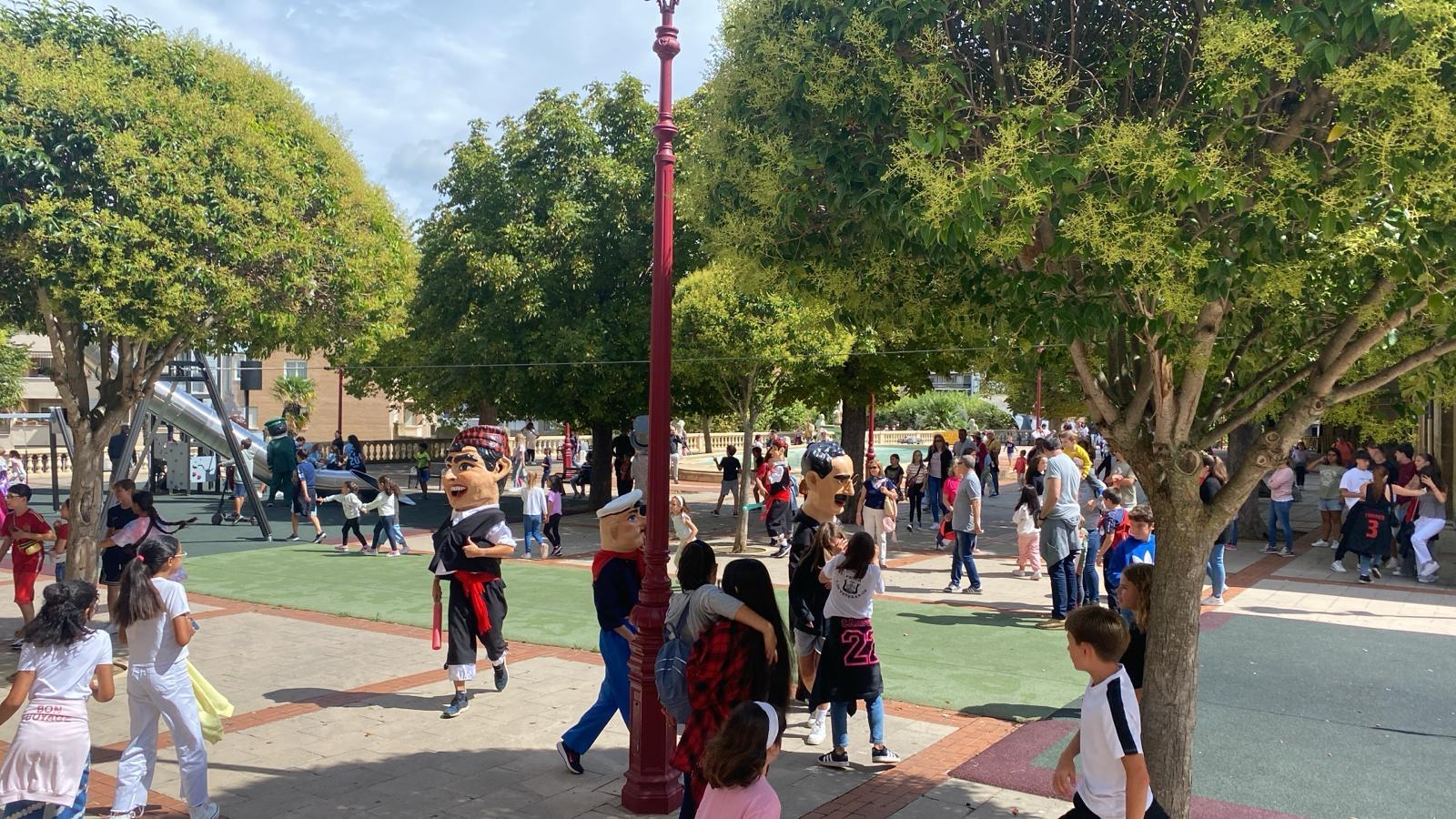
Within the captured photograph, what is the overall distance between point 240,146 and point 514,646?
5.21m

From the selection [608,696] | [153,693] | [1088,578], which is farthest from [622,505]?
[1088,578]

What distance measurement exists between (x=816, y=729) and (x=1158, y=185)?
14.0ft

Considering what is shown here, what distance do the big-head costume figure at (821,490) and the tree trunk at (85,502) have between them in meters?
6.60

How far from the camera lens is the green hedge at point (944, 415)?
223ft

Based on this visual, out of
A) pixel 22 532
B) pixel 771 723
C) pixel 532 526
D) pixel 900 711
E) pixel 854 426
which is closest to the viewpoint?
pixel 771 723

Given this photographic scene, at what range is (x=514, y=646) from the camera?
1047 cm

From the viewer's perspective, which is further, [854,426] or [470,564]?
[854,426]

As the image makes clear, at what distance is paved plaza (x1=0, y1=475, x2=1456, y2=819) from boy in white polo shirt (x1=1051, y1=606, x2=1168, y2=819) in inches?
70.5

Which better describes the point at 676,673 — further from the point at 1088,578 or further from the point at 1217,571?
the point at 1217,571

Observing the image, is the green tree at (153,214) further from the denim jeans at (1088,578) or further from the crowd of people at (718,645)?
the denim jeans at (1088,578)

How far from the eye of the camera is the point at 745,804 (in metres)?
3.80

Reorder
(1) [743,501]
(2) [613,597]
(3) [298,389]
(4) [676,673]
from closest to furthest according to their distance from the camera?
1. (4) [676,673]
2. (2) [613,597]
3. (1) [743,501]
4. (3) [298,389]

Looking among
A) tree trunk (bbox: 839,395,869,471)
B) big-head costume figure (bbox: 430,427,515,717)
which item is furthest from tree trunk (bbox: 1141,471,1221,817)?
tree trunk (bbox: 839,395,869,471)

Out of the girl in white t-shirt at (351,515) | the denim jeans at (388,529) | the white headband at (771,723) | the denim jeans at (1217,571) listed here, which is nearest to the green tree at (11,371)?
the girl in white t-shirt at (351,515)
